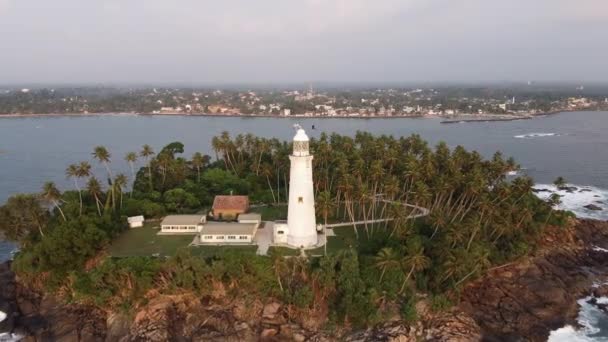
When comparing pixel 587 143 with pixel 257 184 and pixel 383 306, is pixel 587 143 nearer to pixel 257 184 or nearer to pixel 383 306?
pixel 257 184

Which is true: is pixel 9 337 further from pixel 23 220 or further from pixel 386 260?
pixel 386 260

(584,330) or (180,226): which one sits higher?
(180,226)

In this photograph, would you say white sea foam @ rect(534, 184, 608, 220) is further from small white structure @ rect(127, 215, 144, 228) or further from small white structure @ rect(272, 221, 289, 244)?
small white structure @ rect(127, 215, 144, 228)

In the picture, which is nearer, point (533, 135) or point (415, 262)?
point (415, 262)

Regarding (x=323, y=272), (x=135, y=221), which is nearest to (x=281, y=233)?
(x=323, y=272)

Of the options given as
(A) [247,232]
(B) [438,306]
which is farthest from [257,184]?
(B) [438,306]

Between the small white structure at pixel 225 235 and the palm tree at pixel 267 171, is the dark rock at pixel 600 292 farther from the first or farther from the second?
the palm tree at pixel 267 171

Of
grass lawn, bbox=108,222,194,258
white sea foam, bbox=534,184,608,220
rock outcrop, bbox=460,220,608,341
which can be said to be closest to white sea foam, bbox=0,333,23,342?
grass lawn, bbox=108,222,194,258
